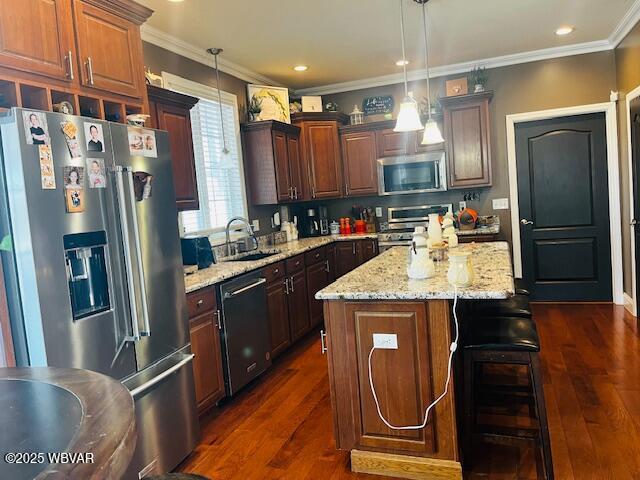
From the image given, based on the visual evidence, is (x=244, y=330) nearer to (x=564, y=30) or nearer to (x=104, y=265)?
(x=104, y=265)

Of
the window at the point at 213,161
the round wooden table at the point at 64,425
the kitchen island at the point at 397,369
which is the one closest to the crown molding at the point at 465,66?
the window at the point at 213,161

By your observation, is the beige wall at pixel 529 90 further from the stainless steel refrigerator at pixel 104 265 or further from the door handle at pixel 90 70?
the door handle at pixel 90 70

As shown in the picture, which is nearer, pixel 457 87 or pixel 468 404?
pixel 468 404

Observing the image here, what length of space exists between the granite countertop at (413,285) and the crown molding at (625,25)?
2.52m

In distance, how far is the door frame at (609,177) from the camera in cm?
478

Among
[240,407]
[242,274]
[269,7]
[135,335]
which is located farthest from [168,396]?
Answer: [269,7]

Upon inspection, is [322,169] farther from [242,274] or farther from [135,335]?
[135,335]

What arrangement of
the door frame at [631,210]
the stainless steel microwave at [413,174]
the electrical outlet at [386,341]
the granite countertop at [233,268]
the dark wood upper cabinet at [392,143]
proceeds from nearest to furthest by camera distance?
the electrical outlet at [386,341], the granite countertop at [233,268], the door frame at [631,210], the stainless steel microwave at [413,174], the dark wood upper cabinet at [392,143]

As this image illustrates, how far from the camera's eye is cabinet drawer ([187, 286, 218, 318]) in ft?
9.23

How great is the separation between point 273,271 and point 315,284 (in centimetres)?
90

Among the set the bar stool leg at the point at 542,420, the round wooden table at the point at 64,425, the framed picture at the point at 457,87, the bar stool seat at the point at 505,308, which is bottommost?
the bar stool leg at the point at 542,420

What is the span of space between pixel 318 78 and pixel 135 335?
13.0ft

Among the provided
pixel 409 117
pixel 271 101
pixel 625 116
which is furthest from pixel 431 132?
pixel 625 116

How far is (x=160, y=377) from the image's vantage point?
2.32 meters
